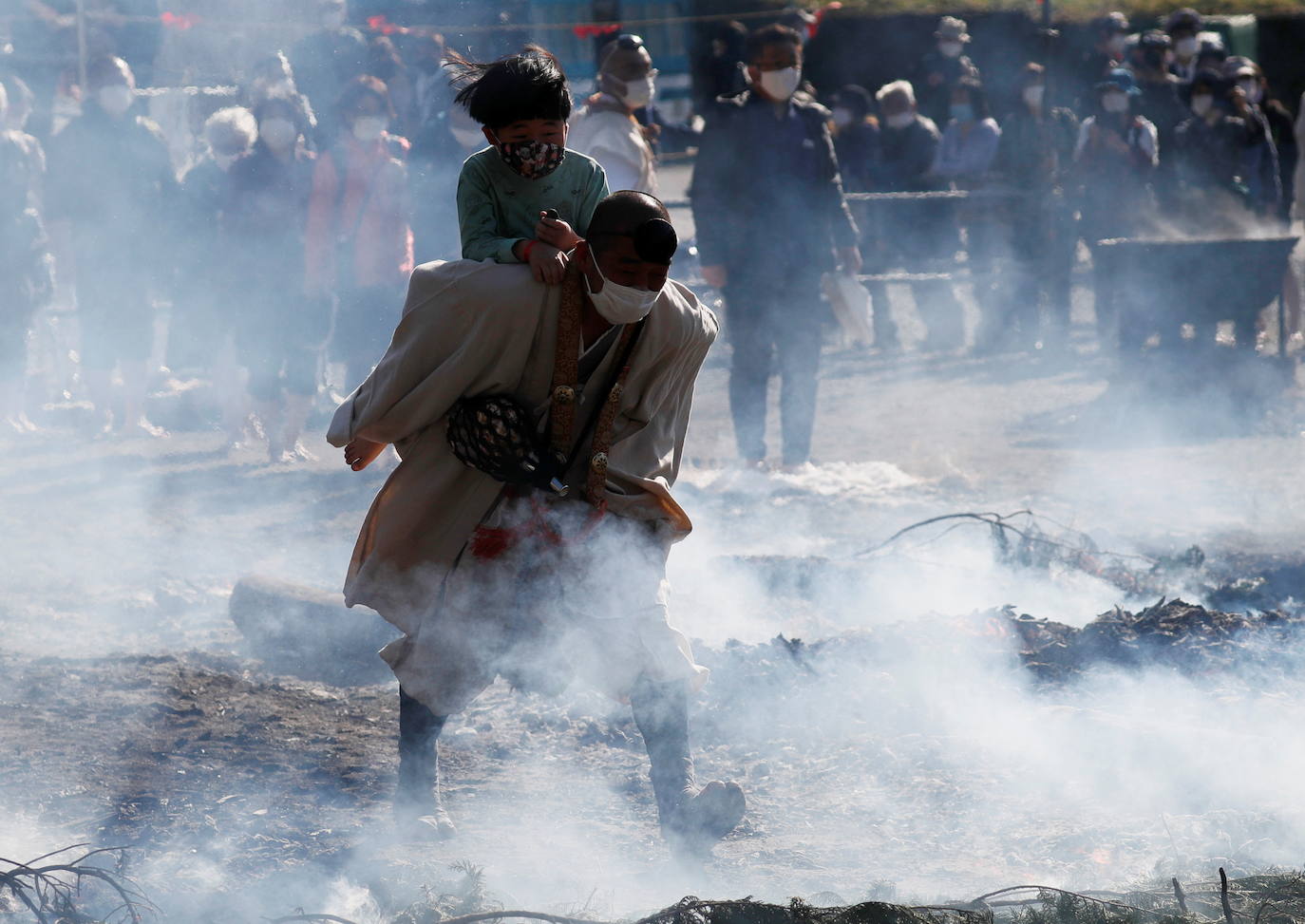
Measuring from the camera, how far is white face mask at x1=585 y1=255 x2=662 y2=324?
3.04 metres

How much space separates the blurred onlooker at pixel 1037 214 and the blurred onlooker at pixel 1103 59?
1908mm

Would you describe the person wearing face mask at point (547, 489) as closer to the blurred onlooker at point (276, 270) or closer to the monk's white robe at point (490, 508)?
the monk's white robe at point (490, 508)

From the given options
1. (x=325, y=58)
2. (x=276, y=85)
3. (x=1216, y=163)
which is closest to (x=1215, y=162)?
(x=1216, y=163)

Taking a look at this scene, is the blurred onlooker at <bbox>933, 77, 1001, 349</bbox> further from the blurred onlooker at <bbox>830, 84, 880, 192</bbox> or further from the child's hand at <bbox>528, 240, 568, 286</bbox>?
the child's hand at <bbox>528, 240, 568, 286</bbox>

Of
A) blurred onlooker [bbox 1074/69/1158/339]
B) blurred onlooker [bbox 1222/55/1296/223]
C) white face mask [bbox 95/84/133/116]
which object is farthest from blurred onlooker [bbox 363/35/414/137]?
blurred onlooker [bbox 1222/55/1296/223]

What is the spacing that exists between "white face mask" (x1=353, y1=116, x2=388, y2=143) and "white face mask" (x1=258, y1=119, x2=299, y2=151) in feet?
1.17

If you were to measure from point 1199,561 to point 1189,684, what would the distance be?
1477mm

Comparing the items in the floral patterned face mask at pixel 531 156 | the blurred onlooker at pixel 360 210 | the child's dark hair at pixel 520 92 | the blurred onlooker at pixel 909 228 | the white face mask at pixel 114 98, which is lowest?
the blurred onlooker at pixel 909 228

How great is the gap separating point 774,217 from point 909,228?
4.56m

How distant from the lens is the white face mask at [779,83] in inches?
299

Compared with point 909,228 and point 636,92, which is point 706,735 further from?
point 909,228

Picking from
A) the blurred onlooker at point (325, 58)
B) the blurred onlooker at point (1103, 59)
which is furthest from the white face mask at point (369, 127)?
the blurred onlooker at point (1103, 59)

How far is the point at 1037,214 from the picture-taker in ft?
37.7

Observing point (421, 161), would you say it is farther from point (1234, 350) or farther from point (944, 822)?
point (944, 822)
